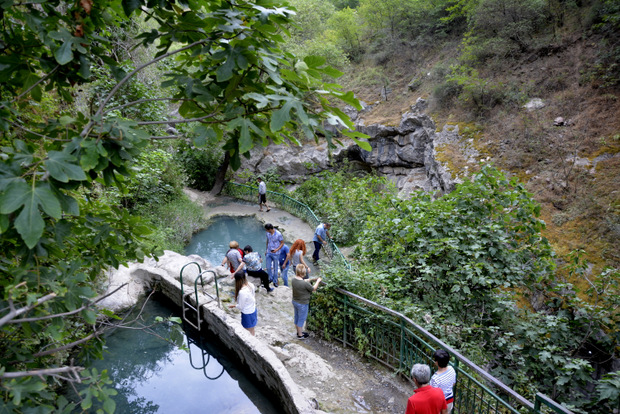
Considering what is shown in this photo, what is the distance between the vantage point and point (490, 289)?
5.91 m

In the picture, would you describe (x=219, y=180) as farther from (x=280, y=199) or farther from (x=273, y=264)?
(x=273, y=264)

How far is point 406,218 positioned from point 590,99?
8.59 metres

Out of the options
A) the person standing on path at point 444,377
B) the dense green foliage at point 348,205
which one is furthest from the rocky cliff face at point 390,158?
the person standing on path at point 444,377

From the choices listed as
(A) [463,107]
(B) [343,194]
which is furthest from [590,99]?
(B) [343,194]

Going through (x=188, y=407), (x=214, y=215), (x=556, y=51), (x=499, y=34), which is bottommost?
(x=188, y=407)

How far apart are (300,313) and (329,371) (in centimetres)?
113

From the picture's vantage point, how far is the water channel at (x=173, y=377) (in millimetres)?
5766

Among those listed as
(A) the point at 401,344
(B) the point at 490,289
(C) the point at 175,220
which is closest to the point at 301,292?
(A) the point at 401,344

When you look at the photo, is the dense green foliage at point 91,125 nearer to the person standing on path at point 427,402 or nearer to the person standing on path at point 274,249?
the person standing on path at point 427,402

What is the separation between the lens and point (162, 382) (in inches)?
253

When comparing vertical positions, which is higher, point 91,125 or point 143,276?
point 91,125

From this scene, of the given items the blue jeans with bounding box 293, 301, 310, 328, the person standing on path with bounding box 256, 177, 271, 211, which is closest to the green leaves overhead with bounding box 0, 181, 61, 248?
the blue jeans with bounding box 293, 301, 310, 328

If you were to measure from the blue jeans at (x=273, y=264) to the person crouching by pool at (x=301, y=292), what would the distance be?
242 cm

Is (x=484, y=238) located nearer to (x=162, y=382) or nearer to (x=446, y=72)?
(x=162, y=382)
